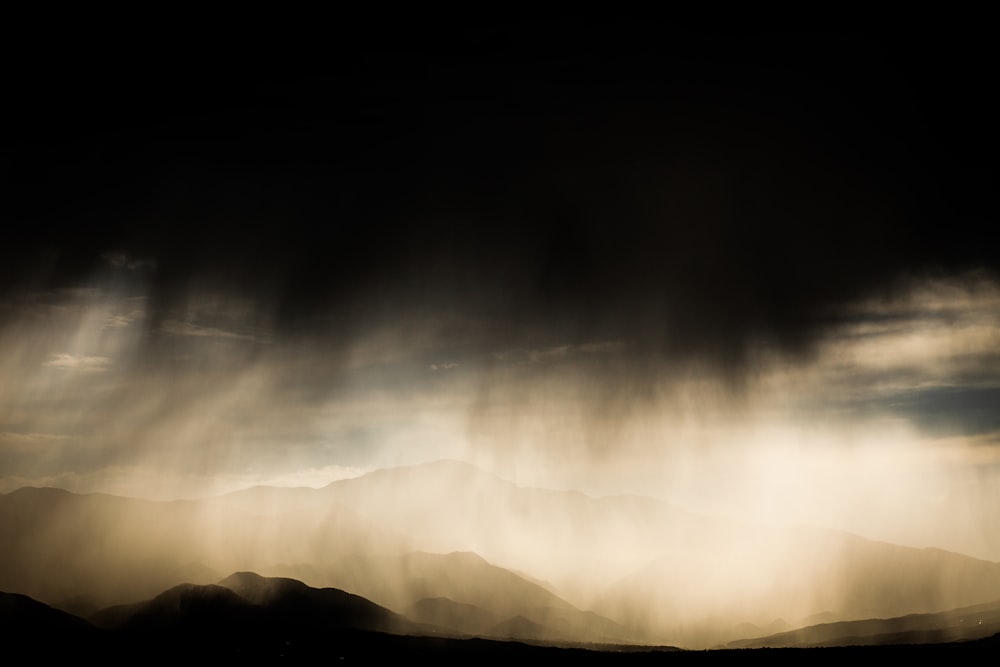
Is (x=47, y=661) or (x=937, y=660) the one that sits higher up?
(x=937, y=660)

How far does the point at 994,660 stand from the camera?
11781 cm

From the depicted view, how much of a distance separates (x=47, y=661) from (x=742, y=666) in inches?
5622

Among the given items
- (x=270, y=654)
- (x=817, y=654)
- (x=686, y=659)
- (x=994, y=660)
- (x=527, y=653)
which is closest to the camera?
(x=994, y=660)

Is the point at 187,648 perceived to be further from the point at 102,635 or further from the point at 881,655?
the point at 881,655

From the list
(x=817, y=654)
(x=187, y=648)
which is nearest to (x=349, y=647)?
(x=187, y=648)

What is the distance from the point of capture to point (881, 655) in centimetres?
13825

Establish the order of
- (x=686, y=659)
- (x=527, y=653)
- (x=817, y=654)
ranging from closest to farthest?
(x=817, y=654) < (x=686, y=659) < (x=527, y=653)

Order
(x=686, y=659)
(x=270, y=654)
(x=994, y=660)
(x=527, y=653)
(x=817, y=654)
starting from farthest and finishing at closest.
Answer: (x=527, y=653)
(x=270, y=654)
(x=686, y=659)
(x=817, y=654)
(x=994, y=660)

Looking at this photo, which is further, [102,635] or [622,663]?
[102,635]

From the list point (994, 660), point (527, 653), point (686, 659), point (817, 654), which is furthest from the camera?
point (527, 653)

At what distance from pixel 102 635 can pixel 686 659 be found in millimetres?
145092

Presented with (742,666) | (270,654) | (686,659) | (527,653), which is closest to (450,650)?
(527,653)

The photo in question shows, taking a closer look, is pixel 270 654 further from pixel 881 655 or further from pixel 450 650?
pixel 881 655

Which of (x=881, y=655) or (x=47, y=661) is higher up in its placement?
(x=881, y=655)
